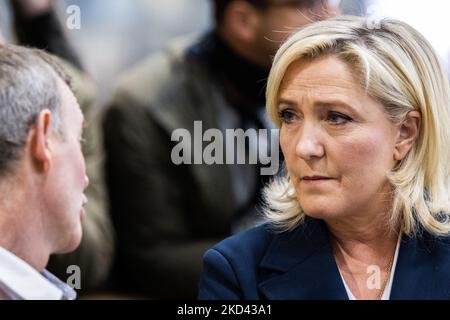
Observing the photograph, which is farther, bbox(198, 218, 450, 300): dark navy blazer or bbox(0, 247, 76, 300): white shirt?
bbox(198, 218, 450, 300): dark navy blazer

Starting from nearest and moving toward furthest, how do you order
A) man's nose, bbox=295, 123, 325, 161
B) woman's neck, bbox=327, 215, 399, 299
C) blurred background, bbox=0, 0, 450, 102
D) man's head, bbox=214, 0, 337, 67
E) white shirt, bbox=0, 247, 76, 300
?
white shirt, bbox=0, 247, 76, 300 < man's nose, bbox=295, 123, 325, 161 < woman's neck, bbox=327, 215, 399, 299 < man's head, bbox=214, 0, 337, 67 < blurred background, bbox=0, 0, 450, 102

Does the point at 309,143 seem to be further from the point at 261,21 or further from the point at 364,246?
the point at 261,21

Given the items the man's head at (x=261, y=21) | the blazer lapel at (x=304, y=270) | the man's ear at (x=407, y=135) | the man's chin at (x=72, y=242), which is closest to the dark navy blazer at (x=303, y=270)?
the blazer lapel at (x=304, y=270)

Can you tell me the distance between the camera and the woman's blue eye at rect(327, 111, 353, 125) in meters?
1.87

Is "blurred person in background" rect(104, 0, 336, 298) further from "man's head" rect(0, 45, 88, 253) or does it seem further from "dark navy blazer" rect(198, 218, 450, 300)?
"man's head" rect(0, 45, 88, 253)

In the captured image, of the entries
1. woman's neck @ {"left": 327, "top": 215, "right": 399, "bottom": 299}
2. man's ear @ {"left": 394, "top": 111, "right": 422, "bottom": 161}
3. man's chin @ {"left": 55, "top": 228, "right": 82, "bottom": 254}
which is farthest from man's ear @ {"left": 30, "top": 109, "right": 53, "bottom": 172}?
man's ear @ {"left": 394, "top": 111, "right": 422, "bottom": 161}

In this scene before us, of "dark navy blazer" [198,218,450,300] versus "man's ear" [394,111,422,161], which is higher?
"man's ear" [394,111,422,161]

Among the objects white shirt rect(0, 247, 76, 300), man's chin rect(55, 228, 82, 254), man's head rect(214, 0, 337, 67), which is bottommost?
white shirt rect(0, 247, 76, 300)

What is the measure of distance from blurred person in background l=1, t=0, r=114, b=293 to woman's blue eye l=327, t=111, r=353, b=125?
2.68 ft

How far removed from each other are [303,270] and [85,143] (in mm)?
793

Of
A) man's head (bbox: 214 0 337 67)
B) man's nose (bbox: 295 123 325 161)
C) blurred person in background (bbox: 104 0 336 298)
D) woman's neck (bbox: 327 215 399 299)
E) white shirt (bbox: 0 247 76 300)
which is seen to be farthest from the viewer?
blurred person in background (bbox: 104 0 336 298)

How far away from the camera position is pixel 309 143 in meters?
1.85

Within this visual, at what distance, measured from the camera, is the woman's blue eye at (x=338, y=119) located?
187 cm
